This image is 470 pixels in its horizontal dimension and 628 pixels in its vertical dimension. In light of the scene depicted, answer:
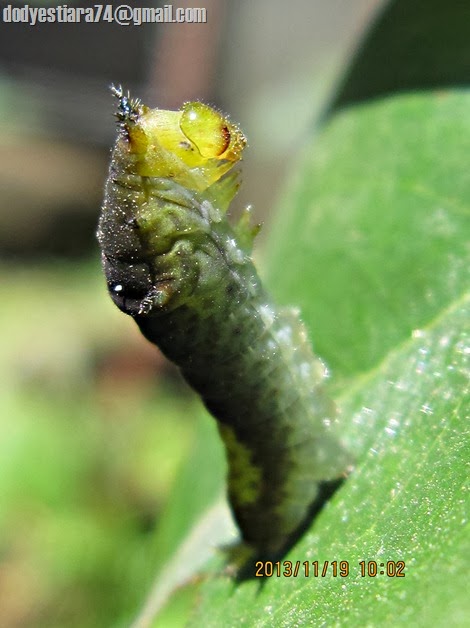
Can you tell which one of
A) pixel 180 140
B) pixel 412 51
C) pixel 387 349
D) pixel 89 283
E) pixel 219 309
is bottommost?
pixel 89 283

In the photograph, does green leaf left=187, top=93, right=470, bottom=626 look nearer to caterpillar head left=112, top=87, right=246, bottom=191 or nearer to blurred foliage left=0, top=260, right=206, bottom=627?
caterpillar head left=112, top=87, right=246, bottom=191

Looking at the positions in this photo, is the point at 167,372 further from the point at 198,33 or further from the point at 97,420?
the point at 198,33
